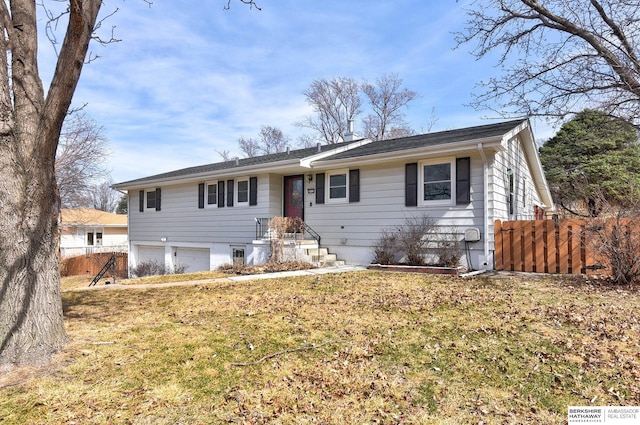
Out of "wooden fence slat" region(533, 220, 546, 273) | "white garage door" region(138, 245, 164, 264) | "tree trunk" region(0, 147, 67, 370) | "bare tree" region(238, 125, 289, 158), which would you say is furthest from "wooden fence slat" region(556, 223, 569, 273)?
"bare tree" region(238, 125, 289, 158)

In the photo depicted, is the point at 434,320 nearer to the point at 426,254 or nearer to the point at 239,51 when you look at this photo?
the point at 426,254

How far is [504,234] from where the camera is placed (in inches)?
342

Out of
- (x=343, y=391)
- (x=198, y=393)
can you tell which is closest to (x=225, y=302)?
(x=198, y=393)

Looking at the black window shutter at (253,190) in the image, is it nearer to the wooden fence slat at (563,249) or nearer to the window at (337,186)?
the window at (337,186)

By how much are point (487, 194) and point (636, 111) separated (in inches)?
250

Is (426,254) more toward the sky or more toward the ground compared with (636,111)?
more toward the ground

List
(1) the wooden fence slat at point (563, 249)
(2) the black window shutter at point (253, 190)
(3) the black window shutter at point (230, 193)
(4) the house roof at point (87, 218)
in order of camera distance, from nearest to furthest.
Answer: (1) the wooden fence slat at point (563, 249), (2) the black window shutter at point (253, 190), (3) the black window shutter at point (230, 193), (4) the house roof at point (87, 218)

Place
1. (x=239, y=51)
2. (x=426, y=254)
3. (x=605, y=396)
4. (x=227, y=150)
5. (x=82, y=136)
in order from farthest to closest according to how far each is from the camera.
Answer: (x=227, y=150) → (x=82, y=136) → (x=239, y=51) → (x=426, y=254) → (x=605, y=396)

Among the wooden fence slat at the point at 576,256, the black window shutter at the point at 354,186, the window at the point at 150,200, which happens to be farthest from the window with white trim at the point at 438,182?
the window at the point at 150,200

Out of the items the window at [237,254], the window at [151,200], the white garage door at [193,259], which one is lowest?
the white garage door at [193,259]

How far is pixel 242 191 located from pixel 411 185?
6.46 m

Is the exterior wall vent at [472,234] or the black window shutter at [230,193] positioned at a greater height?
the black window shutter at [230,193]

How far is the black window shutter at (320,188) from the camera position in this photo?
11.6 metres

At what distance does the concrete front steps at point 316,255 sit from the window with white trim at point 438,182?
126 inches
